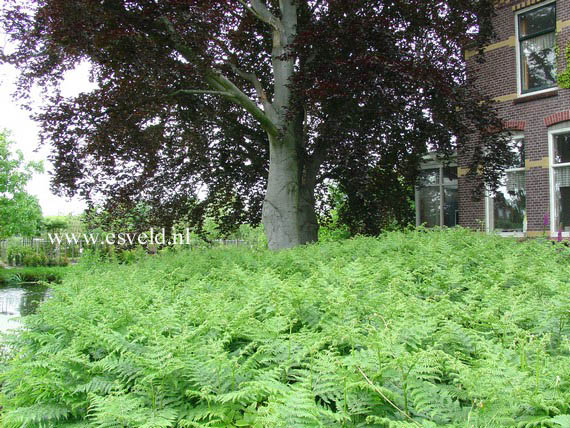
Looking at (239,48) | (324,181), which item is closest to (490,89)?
(324,181)

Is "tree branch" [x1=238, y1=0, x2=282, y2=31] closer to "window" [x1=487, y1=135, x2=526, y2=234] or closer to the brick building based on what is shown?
the brick building

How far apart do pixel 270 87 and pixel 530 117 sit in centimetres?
750

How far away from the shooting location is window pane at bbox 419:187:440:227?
16.5 meters

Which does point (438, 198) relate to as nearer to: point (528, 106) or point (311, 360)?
point (528, 106)

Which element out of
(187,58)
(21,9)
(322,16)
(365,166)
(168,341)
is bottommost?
(168,341)

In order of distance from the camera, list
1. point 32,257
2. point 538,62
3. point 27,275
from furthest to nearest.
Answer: point 32,257, point 27,275, point 538,62

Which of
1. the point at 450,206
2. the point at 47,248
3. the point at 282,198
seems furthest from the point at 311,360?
the point at 47,248

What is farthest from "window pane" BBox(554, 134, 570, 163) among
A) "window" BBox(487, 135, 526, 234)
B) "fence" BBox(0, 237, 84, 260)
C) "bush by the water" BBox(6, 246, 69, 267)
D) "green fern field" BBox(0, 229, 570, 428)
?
"fence" BBox(0, 237, 84, 260)

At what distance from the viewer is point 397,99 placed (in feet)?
31.9

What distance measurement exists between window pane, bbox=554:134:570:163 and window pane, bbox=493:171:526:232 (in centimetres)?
106

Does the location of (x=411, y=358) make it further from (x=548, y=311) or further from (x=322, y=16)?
(x=322, y=16)

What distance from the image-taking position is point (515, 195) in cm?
1396

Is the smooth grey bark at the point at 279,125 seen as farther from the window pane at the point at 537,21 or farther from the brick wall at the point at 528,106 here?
the window pane at the point at 537,21

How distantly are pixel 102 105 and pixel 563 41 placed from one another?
39.9 feet
